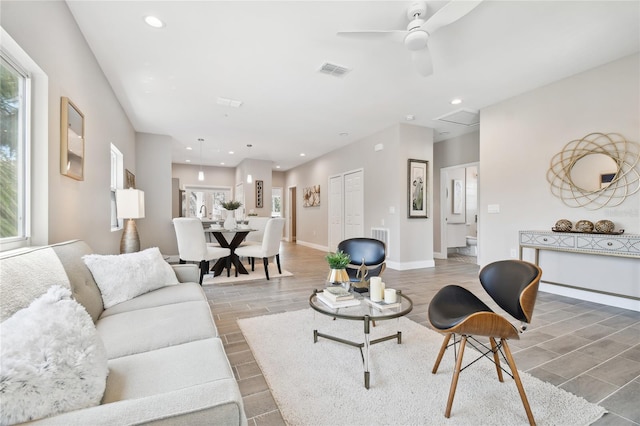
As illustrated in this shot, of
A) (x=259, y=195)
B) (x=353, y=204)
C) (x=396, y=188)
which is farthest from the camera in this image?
(x=259, y=195)

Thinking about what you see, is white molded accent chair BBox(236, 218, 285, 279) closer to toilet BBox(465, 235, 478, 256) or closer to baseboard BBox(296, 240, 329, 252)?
baseboard BBox(296, 240, 329, 252)

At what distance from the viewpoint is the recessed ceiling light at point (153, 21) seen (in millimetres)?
2465

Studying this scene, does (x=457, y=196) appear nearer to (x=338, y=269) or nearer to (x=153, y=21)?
(x=338, y=269)

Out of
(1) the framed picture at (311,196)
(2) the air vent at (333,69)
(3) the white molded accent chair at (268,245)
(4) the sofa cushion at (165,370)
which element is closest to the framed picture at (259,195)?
(1) the framed picture at (311,196)

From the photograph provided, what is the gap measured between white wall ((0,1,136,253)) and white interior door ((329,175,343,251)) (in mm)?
4823

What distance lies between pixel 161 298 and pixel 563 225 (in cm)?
439

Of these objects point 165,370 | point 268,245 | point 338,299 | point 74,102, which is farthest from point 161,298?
point 268,245

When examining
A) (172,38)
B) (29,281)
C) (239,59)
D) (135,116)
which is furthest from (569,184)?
(135,116)

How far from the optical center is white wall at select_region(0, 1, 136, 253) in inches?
72.1

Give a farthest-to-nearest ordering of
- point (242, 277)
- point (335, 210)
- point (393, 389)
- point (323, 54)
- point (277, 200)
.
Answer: point (277, 200) < point (335, 210) < point (242, 277) < point (323, 54) < point (393, 389)

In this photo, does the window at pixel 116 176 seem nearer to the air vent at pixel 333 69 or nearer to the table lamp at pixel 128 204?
the table lamp at pixel 128 204

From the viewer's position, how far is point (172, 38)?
274 cm

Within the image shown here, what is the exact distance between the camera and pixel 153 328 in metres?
1.55

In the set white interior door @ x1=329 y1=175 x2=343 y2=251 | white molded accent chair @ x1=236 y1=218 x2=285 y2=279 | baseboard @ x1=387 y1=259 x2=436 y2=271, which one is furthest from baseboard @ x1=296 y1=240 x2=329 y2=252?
white molded accent chair @ x1=236 y1=218 x2=285 y2=279
